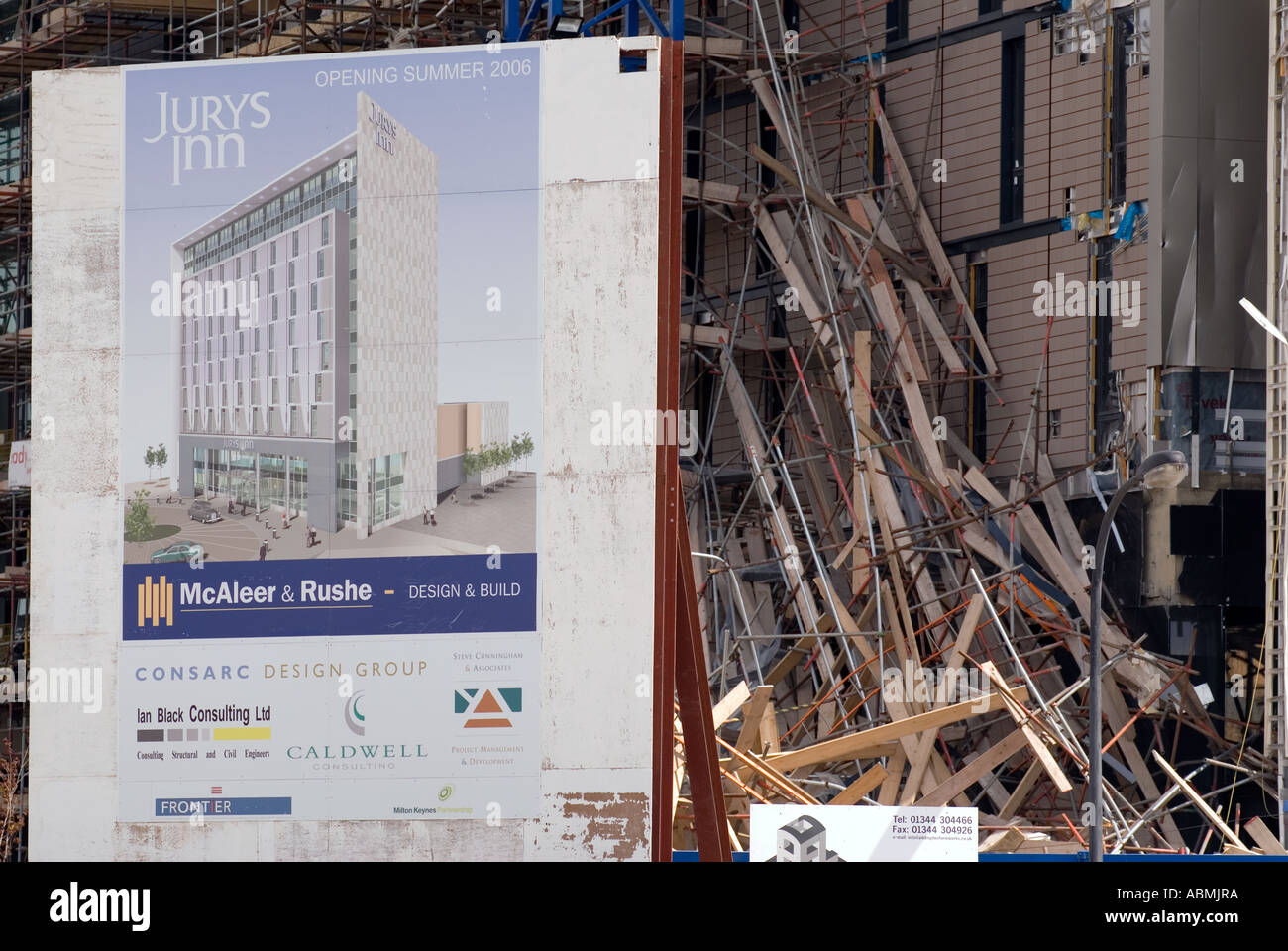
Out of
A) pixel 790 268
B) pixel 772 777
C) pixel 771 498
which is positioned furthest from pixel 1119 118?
pixel 772 777

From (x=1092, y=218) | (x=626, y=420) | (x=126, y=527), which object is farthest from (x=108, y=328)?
(x=1092, y=218)

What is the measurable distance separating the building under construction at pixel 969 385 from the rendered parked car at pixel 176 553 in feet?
17.0

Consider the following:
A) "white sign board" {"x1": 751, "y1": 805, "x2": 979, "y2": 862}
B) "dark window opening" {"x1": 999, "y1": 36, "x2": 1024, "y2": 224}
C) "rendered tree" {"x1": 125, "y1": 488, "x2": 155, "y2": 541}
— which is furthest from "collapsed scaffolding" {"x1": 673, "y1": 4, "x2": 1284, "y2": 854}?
"rendered tree" {"x1": 125, "y1": 488, "x2": 155, "y2": 541}

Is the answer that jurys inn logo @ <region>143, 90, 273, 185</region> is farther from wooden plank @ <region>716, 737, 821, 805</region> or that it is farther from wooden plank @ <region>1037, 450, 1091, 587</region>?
wooden plank @ <region>1037, 450, 1091, 587</region>

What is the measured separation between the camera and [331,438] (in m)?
13.7

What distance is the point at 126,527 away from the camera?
45.4 feet

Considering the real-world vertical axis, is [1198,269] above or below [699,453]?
above

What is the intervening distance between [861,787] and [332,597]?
21.0 feet

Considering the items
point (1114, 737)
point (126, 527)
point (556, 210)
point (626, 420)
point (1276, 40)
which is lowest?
point (1114, 737)

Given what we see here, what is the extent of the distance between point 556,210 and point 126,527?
14.2 ft

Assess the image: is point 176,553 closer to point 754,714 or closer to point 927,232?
point 754,714

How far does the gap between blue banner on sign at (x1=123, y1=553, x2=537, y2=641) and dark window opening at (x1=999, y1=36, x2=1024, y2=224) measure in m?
13.6

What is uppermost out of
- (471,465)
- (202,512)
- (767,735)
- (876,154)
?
(876,154)
